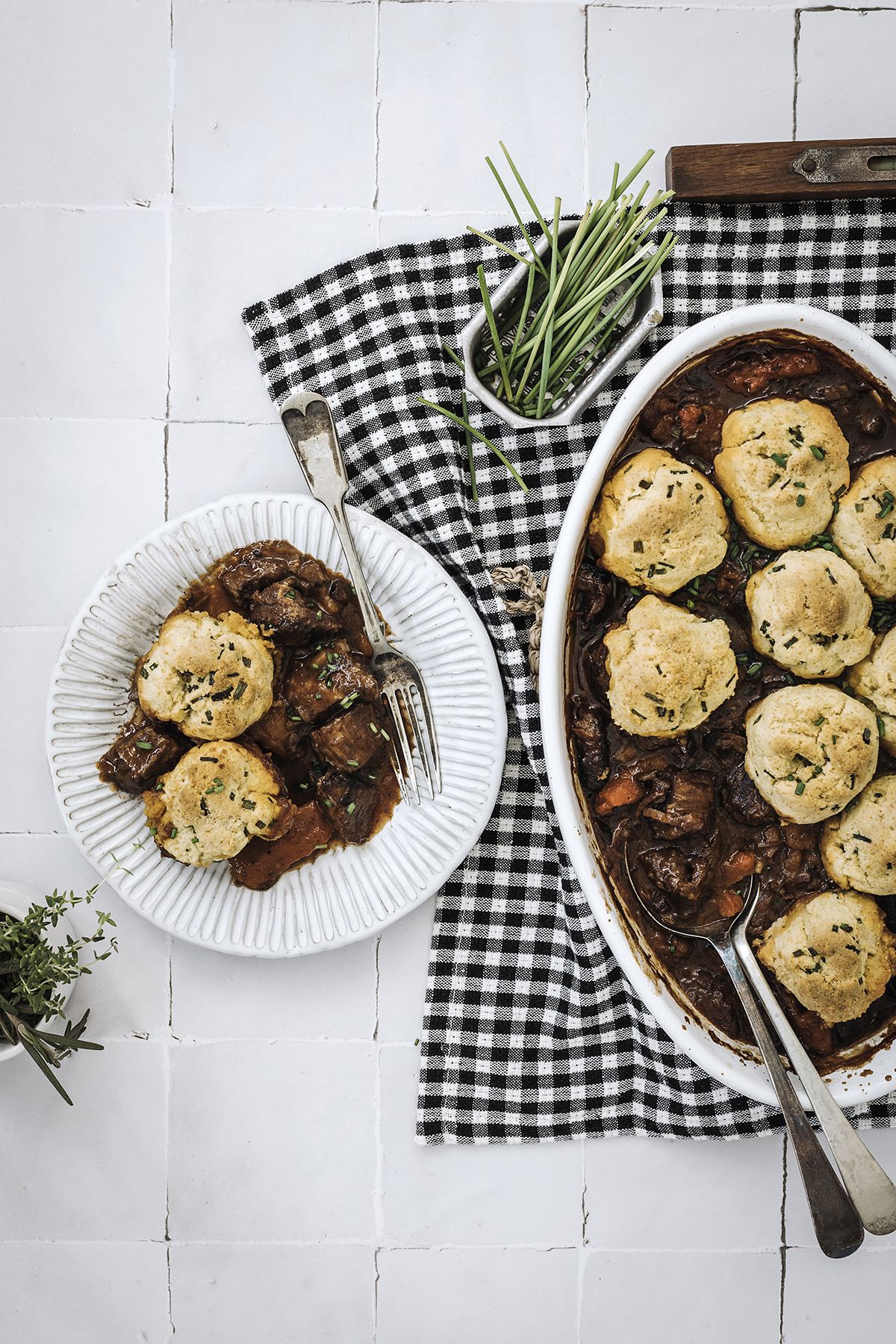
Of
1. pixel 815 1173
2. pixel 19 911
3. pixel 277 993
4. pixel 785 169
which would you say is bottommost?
pixel 815 1173

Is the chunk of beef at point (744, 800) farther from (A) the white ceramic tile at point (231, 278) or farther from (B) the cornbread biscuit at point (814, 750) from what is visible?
(A) the white ceramic tile at point (231, 278)

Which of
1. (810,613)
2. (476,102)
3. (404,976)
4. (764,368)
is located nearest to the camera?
(810,613)

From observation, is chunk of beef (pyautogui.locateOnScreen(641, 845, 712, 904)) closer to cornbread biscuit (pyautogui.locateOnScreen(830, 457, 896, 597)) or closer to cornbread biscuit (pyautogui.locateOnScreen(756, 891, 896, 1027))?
cornbread biscuit (pyautogui.locateOnScreen(756, 891, 896, 1027))

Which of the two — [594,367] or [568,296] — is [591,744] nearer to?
[594,367]

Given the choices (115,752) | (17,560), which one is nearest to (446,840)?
(115,752)

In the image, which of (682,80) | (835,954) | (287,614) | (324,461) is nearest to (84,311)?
(324,461)
